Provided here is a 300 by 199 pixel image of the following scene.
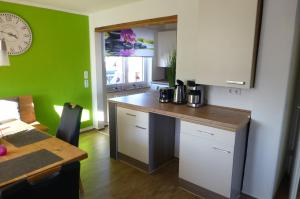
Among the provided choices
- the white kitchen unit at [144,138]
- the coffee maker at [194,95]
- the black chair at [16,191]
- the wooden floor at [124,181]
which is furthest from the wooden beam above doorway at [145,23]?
the black chair at [16,191]

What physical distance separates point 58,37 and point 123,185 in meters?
2.70

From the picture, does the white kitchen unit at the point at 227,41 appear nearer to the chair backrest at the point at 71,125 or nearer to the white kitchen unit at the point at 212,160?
the white kitchen unit at the point at 212,160

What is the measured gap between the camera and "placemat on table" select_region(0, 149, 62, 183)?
1.31 metres

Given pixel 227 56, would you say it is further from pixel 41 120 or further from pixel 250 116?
pixel 41 120

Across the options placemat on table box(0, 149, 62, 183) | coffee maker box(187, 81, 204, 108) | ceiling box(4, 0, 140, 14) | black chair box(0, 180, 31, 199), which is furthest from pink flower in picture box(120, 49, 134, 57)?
black chair box(0, 180, 31, 199)

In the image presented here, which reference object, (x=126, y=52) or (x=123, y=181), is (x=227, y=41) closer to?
(x=123, y=181)

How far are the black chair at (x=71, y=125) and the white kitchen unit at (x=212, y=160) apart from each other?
3.62 feet

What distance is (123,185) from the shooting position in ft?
8.23

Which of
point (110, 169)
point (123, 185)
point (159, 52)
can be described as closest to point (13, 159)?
point (123, 185)

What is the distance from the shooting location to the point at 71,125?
7.08ft

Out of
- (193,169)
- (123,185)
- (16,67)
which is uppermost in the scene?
(16,67)

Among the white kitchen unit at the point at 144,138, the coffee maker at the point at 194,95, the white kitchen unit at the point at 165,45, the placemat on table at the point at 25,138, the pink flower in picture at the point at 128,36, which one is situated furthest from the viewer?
the white kitchen unit at the point at 165,45

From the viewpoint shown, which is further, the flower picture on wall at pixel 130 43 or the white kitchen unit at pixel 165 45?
the white kitchen unit at pixel 165 45

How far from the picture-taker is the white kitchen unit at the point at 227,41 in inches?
79.3
